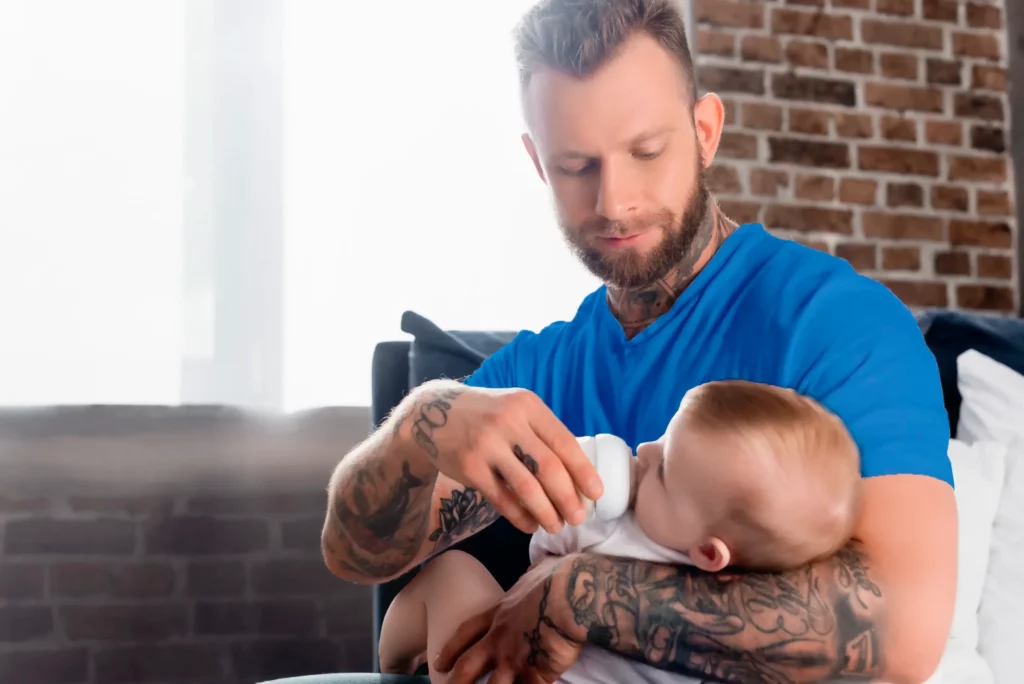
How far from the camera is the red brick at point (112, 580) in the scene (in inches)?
95.0

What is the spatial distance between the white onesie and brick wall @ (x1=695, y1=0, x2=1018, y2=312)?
5.61ft

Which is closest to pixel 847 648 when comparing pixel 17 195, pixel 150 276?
pixel 150 276

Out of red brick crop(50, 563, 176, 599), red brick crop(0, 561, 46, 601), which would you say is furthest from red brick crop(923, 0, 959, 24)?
red brick crop(0, 561, 46, 601)

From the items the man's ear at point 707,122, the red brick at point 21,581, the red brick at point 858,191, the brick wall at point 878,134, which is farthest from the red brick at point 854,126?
the red brick at point 21,581

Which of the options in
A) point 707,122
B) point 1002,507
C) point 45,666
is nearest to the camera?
point 707,122

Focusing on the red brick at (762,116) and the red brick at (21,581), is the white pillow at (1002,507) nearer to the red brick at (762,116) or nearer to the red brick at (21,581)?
the red brick at (762,116)

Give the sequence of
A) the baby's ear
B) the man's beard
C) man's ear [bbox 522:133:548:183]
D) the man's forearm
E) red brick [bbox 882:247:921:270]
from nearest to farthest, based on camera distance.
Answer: the baby's ear, the man's forearm, the man's beard, man's ear [bbox 522:133:548:183], red brick [bbox 882:247:921:270]

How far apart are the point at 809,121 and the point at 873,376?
1845 millimetres

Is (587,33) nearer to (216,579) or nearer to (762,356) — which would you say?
(762,356)

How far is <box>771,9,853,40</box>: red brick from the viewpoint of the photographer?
9.00ft

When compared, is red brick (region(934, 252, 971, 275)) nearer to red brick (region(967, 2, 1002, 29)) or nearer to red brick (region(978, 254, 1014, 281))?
red brick (region(978, 254, 1014, 281))

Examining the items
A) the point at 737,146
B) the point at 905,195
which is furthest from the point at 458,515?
the point at 905,195

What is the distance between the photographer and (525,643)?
1073 mm

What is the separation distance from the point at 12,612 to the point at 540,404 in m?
2.02
